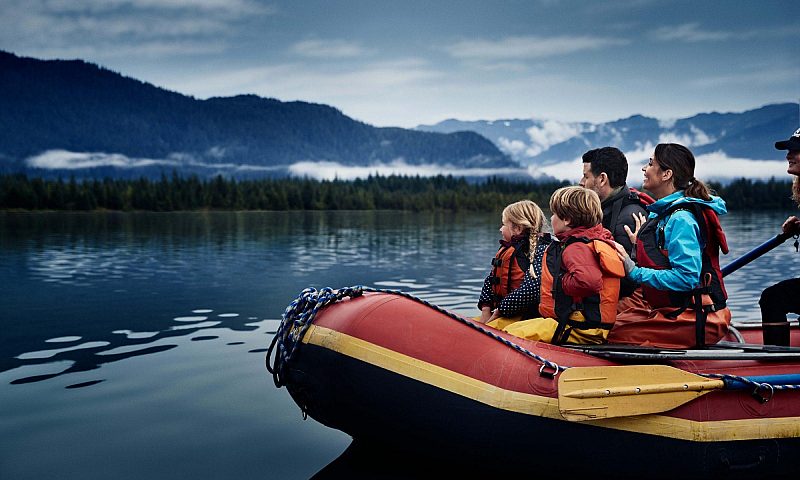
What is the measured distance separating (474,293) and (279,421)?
948 centimetres

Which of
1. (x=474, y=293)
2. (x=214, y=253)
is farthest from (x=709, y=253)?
(x=214, y=253)

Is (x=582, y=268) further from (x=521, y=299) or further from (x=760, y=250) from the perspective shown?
(x=760, y=250)

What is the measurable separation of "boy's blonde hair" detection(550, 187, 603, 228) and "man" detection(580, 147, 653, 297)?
3.06 feet

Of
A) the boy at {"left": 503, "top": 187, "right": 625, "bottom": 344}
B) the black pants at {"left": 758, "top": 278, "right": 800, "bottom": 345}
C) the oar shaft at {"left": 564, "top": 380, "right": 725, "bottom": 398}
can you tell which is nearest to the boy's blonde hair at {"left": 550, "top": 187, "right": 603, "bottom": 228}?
the boy at {"left": 503, "top": 187, "right": 625, "bottom": 344}

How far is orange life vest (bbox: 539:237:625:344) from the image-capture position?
516cm

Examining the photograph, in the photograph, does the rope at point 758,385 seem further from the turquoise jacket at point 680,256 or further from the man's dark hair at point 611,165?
the man's dark hair at point 611,165

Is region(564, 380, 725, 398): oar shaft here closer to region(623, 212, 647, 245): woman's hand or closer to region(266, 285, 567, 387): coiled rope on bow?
region(266, 285, 567, 387): coiled rope on bow

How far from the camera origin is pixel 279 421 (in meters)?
6.88

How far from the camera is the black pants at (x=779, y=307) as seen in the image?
5719 millimetres

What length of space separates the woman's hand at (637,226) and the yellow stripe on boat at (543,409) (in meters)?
1.53

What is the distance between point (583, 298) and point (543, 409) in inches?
35.3

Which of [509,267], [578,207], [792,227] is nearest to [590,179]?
[509,267]

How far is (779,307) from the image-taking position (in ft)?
19.0

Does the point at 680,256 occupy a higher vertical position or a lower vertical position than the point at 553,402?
higher
